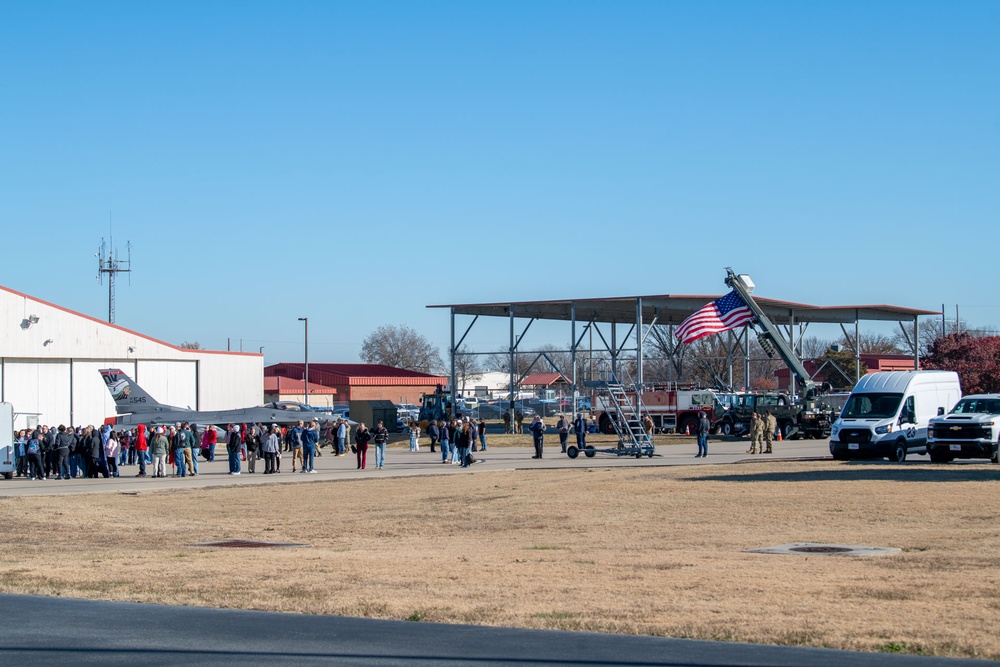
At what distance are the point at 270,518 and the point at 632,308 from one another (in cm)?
3907

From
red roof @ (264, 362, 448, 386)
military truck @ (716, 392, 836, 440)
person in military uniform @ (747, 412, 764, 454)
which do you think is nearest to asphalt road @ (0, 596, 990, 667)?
person in military uniform @ (747, 412, 764, 454)

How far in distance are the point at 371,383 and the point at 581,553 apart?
273 ft

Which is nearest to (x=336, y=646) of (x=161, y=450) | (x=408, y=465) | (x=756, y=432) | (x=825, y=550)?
(x=825, y=550)

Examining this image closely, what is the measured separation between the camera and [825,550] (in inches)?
580

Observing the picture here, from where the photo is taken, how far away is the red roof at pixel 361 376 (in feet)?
318

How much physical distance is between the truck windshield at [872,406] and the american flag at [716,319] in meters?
11.2

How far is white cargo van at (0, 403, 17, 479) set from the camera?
33062mm

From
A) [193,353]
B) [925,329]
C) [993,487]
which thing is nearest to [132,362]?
[193,353]

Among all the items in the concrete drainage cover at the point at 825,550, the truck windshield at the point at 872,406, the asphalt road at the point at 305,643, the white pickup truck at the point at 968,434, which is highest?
the truck windshield at the point at 872,406

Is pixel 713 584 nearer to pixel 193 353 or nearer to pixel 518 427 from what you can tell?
pixel 518 427

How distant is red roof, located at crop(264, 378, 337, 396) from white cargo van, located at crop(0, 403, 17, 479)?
56417 mm

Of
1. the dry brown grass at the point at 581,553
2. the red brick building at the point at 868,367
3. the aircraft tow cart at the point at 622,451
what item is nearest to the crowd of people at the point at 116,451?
the dry brown grass at the point at 581,553

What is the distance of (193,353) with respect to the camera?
61.6m

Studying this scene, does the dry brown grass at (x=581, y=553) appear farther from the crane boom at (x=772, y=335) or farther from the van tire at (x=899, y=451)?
the crane boom at (x=772, y=335)
